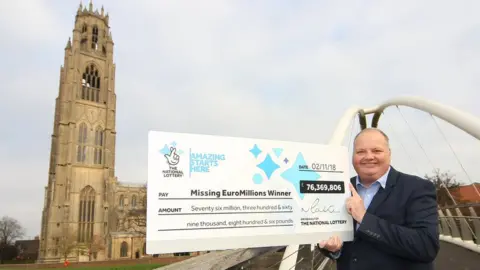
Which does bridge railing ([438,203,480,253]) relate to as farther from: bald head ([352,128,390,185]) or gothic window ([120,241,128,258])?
gothic window ([120,241,128,258])

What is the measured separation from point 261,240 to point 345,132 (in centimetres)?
1360

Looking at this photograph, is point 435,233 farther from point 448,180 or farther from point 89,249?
point 89,249

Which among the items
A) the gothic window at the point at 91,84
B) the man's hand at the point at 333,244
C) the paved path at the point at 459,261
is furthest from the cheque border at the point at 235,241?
the gothic window at the point at 91,84

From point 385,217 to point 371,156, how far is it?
0.33m

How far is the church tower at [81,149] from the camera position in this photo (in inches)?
2077

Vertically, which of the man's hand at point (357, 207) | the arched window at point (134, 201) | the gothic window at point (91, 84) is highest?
the gothic window at point (91, 84)

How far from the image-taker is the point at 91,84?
60.3 meters

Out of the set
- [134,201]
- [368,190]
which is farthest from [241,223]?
[134,201]

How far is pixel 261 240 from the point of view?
212cm

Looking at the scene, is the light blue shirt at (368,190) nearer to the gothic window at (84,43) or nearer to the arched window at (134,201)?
the gothic window at (84,43)

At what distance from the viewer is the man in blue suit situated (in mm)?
1772

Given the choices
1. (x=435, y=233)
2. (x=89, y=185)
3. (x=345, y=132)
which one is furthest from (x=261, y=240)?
(x=89, y=185)

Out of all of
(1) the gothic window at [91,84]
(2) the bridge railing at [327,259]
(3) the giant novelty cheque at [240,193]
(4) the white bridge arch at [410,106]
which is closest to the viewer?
(3) the giant novelty cheque at [240,193]

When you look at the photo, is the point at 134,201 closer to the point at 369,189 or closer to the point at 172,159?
the point at 172,159
